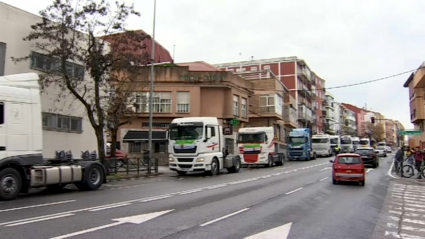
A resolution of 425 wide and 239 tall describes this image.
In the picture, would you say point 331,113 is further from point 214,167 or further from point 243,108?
point 214,167

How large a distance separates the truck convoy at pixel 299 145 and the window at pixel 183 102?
1270cm

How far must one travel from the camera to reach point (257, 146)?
32.3 metres

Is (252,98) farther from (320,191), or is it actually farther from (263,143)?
(320,191)

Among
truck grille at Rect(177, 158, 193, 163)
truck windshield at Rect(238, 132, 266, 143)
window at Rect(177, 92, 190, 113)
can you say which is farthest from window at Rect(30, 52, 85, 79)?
window at Rect(177, 92, 190, 113)

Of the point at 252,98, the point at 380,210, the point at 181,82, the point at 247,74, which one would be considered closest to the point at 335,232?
the point at 380,210

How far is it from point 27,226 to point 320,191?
11055mm

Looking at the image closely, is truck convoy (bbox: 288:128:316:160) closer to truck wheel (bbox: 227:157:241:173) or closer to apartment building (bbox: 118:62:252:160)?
apartment building (bbox: 118:62:252:160)

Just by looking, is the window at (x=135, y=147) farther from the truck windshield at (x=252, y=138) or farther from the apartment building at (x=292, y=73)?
the apartment building at (x=292, y=73)

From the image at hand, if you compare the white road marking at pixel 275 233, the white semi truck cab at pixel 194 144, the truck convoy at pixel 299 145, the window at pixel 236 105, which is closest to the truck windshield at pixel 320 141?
the truck convoy at pixel 299 145

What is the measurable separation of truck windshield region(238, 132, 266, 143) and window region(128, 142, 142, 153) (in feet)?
34.2

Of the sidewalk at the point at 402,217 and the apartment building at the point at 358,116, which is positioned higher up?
the apartment building at the point at 358,116

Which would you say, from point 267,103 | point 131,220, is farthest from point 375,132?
point 131,220

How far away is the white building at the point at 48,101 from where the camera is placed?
19.9m

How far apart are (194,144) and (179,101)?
55.7ft
